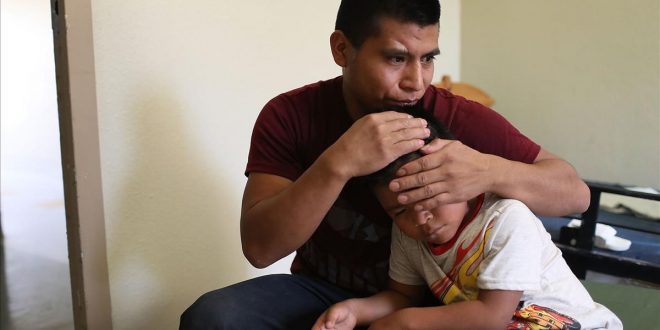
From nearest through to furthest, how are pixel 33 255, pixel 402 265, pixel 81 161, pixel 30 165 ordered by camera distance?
pixel 402 265
pixel 81 161
pixel 33 255
pixel 30 165

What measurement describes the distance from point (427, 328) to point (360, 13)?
0.60 metres

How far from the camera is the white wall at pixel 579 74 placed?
2215mm

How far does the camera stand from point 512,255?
85 centimetres

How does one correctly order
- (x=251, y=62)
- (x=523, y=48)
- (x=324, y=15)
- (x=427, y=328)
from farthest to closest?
(x=523, y=48)
(x=324, y=15)
(x=251, y=62)
(x=427, y=328)

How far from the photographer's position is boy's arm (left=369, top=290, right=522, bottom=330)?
33.5 inches

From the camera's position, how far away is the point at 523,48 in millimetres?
2523

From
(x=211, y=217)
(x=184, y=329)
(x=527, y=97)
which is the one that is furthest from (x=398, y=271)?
(x=527, y=97)

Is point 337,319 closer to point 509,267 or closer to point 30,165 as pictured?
point 509,267

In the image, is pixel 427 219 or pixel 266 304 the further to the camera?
pixel 266 304

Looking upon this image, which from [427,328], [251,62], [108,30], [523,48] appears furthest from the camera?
[523,48]

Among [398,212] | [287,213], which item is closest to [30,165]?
[287,213]

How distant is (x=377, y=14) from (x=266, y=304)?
61cm

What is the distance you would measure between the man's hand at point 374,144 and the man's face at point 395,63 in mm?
147

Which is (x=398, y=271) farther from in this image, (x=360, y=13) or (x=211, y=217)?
(x=211, y=217)
